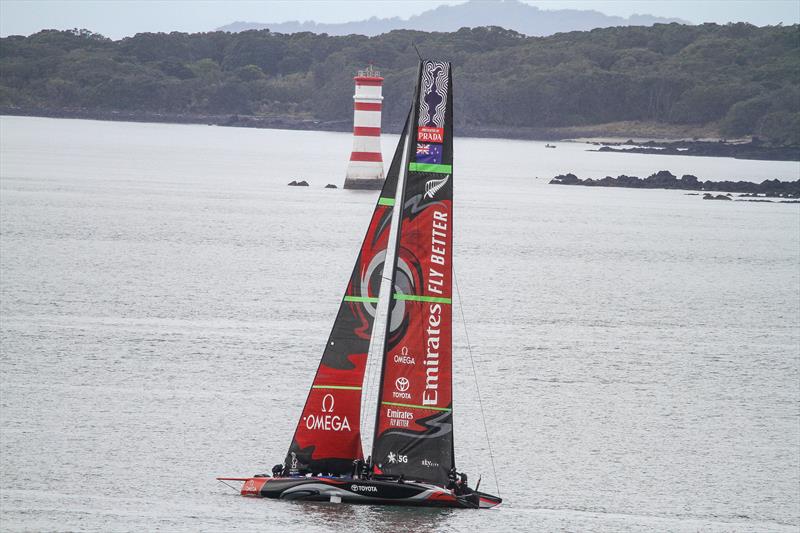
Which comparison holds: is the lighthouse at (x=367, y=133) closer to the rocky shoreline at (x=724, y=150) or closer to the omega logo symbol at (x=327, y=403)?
the omega logo symbol at (x=327, y=403)

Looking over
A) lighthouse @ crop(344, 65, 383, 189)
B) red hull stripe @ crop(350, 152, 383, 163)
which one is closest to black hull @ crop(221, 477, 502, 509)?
lighthouse @ crop(344, 65, 383, 189)

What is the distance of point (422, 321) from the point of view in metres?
18.7

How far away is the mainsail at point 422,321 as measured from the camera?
18312mm

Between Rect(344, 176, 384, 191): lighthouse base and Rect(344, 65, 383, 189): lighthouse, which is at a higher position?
Rect(344, 65, 383, 189): lighthouse

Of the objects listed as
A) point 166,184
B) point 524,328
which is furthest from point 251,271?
point 166,184

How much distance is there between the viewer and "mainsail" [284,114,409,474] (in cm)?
1873

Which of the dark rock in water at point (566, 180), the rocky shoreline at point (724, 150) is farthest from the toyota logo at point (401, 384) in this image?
the rocky shoreline at point (724, 150)

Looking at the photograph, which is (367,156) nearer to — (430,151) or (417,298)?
(417,298)

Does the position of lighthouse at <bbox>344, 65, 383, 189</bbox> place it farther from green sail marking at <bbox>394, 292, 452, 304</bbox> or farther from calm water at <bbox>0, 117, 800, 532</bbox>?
green sail marking at <bbox>394, 292, 452, 304</bbox>

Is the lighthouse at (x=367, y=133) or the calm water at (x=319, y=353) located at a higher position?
the lighthouse at (x=367, y=133)

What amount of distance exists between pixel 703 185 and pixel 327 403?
84951 mm

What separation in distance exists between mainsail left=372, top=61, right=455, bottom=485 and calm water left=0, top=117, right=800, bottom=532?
1.03 meters

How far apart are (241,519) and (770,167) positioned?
134682mm

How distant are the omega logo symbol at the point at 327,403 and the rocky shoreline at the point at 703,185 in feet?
247
